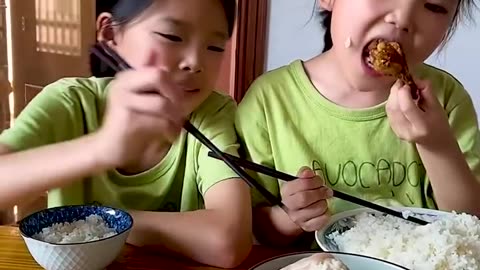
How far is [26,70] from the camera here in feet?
12.5

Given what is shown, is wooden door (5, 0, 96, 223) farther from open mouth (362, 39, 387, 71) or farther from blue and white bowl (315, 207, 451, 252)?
blue and white bowl (315, 207, 451, 252)

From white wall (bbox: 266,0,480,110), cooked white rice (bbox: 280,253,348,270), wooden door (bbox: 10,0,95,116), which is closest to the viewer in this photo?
cooked white rice (bbox: 280,253,348,270)

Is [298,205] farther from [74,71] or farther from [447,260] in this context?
[74,71]

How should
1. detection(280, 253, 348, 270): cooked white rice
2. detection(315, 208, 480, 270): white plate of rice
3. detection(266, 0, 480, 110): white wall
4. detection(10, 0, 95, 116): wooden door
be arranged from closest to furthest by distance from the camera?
detection(280, 253, 348, 270): cooked white rice → detection(315, 208, 480, 270): white plate of rice → detection(266, 0, 480, 110): white wall → detection(10, 0, 95, 116): wooden door

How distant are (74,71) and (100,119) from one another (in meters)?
2.64

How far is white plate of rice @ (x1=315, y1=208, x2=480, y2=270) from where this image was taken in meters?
0.91

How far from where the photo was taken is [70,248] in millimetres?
871

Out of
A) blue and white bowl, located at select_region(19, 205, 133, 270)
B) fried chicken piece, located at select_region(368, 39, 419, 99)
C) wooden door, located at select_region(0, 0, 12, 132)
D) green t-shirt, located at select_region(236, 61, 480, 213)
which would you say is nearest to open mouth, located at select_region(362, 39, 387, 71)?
fried chicken piece, located at select_region(368, 39, 419, 99)

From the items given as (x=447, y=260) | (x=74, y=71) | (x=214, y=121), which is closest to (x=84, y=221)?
(x=214, y=121)

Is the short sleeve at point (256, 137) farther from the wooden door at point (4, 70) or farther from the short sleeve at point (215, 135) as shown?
the wooden door at point (4, 70)

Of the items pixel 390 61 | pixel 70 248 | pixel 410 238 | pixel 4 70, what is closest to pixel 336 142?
pixel 390 61

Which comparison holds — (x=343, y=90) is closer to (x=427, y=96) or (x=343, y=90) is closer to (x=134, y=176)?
(x=427, y=96)

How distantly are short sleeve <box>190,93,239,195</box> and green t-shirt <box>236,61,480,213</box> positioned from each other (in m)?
0.04

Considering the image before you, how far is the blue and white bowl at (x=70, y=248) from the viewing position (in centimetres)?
87
